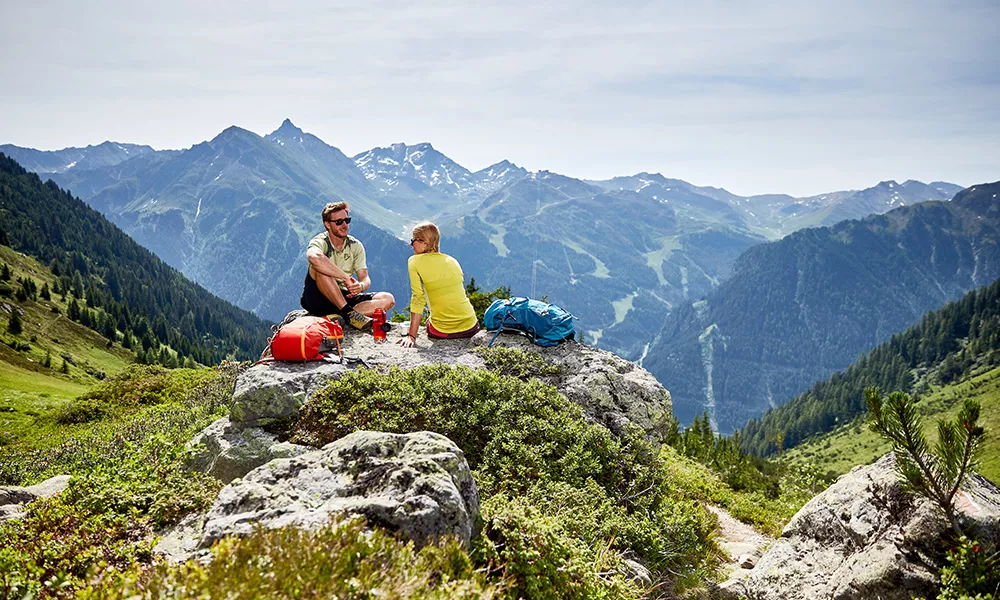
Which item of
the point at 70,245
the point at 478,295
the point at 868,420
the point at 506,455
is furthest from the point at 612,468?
the point at 70,245

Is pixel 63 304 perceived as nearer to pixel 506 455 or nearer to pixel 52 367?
pixel 52 367

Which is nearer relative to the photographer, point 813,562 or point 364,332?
point 813,562

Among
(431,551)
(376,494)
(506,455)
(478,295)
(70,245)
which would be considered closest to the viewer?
(431,551)

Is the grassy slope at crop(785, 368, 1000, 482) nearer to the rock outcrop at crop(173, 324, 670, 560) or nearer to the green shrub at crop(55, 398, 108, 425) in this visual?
the green shrub at crop(55, 398, 108, 425)

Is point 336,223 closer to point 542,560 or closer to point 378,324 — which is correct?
point 378,324

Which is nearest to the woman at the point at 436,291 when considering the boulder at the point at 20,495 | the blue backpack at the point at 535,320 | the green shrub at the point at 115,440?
the blue backpack at the point at 535,320

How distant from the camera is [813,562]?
7.09 m

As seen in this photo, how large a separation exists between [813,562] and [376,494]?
6056 mm

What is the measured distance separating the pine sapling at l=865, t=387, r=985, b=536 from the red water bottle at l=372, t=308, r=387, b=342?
9.16 meters

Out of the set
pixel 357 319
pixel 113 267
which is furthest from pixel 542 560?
pixel 113 267

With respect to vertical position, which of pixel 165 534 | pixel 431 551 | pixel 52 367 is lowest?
pixel 52 367

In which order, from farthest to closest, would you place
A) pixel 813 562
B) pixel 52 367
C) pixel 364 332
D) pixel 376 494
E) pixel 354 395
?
pixel 52 367 → pixel 364 332 → pixel 354 395 → pixel 813 562 → pixel 376 494

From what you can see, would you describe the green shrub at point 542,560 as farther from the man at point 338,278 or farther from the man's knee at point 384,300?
the man's knee at point 384,300

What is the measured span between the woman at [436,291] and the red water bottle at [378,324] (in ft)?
1.66
